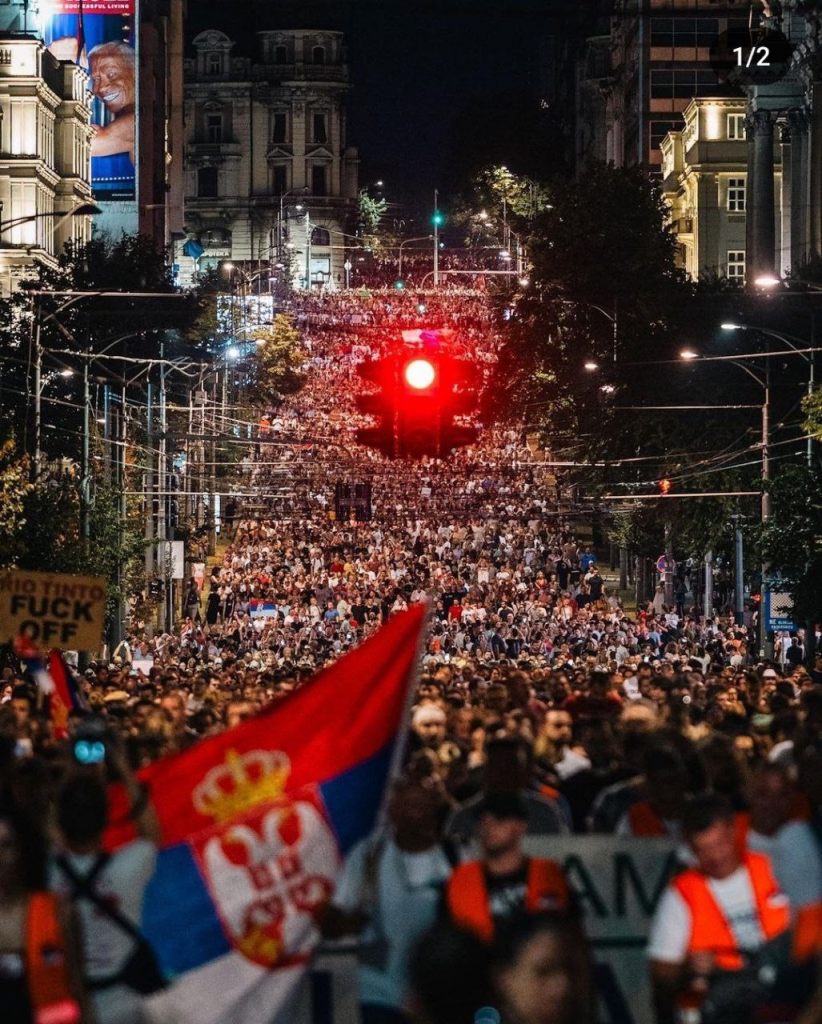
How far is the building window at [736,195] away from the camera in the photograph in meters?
107

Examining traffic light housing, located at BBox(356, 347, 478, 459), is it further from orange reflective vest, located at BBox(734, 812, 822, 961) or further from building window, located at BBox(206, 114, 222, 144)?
building window, located at BBox(206, 114, 222, 144)

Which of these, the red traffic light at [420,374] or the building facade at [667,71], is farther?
Result: the building facade at [667,71]

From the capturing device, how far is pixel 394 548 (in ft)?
207

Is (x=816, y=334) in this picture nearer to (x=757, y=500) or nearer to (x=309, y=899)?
(x=757, y=500)

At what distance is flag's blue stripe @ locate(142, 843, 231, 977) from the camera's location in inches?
325

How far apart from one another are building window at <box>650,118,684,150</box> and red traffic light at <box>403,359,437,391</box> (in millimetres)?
106387

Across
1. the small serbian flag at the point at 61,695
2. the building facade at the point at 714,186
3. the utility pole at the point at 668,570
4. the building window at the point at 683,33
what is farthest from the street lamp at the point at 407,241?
the small serbian flag at the point at 61,695

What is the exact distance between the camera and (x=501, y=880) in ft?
26.2

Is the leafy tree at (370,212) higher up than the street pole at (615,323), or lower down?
higher up

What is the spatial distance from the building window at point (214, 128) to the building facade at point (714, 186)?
81.0 meters

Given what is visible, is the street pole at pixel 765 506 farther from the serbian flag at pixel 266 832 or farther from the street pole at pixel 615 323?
the serbian flag at pixel 266 832

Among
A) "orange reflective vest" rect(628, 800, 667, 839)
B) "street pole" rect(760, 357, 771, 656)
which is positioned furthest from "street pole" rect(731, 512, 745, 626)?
"orange reflective vest" rect(628, 800, 667, 839)

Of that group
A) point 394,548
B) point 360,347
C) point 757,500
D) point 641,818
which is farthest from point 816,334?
point 360,347

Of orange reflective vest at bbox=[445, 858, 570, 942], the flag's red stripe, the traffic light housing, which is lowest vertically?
orange reflective vest at bbox=[445, 858, 570, 942]
